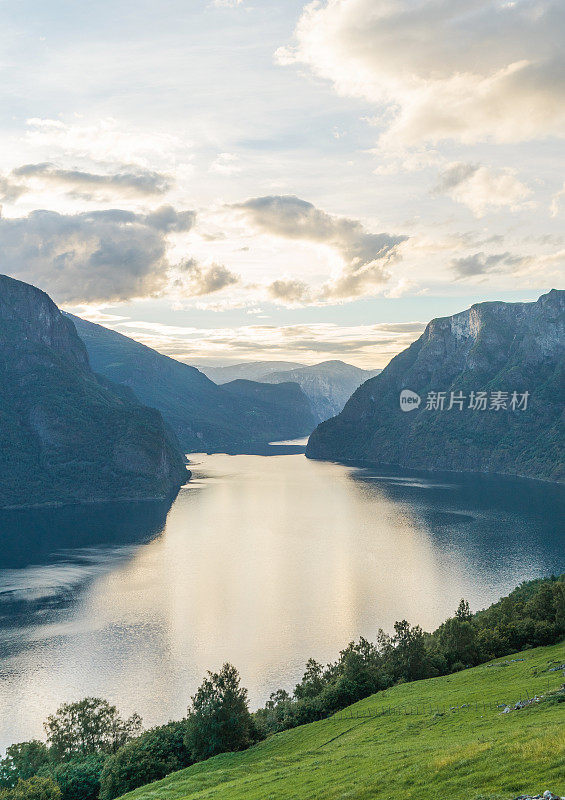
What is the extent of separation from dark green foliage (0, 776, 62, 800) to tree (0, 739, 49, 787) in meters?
11.6

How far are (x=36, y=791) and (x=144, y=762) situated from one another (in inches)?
444

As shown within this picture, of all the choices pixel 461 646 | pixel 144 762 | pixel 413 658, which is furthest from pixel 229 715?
pixel 461 646

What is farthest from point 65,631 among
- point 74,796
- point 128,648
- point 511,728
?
point 511,728

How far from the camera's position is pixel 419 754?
41.8 metres

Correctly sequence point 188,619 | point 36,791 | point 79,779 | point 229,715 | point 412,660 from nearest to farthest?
1. point 36,791
2. point 79,779
3. point 229,715
4. point 412,660
5. point 188,619

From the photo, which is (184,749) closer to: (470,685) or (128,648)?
(470,685)

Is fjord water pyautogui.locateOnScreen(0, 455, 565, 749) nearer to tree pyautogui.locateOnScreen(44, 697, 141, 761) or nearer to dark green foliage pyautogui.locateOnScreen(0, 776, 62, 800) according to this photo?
tree pyautogui.locateOnScreen(44, 697, 141, 761)

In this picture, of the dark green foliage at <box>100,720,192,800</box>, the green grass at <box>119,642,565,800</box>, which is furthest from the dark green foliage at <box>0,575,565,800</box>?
the green grass at <box>119,642,565,800</box>

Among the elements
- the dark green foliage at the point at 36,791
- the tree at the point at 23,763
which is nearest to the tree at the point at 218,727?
the dark green foliage at the point at 36,791

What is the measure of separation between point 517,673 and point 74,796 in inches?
2104

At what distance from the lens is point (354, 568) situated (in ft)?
639

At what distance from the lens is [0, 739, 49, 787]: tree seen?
7544cm

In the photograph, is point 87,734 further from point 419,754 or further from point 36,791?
point 419,754

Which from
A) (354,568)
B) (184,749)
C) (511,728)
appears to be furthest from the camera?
(354,568)
